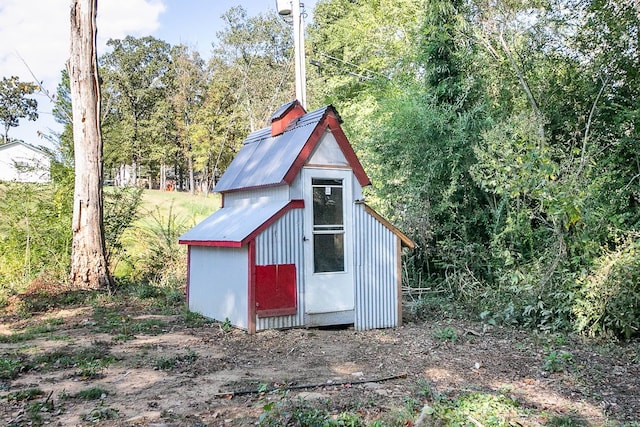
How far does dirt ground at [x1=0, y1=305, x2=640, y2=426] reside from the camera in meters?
4.27

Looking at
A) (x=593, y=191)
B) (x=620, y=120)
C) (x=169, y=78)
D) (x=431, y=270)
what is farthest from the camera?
(x=169, y=78)

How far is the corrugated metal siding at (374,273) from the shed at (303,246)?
16mm

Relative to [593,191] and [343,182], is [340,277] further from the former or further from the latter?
[593,191]

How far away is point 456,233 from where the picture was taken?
11.5 metres

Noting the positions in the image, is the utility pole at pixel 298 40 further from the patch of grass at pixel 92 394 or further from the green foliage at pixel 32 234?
the patch of grass at pixel 92 394

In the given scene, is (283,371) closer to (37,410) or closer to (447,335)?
(37,410)

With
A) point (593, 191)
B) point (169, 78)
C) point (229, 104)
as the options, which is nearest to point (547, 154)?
point (593, 191)

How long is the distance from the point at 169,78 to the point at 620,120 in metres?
32.5

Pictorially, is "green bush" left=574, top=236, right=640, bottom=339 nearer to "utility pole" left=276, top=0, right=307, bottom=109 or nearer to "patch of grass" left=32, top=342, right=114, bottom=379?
"patch of grass" left=32, top=342, right=114, bottom=379

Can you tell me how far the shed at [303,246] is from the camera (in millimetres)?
7324

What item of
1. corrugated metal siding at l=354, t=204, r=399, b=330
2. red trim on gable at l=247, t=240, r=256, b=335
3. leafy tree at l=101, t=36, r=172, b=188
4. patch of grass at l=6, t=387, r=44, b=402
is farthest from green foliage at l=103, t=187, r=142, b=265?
leafy tree at l=101, t=36, r=172, b=188

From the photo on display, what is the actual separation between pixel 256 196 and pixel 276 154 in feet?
2.65

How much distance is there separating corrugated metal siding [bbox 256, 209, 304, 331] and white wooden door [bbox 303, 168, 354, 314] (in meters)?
0.11

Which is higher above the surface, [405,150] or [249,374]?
[405,150]
